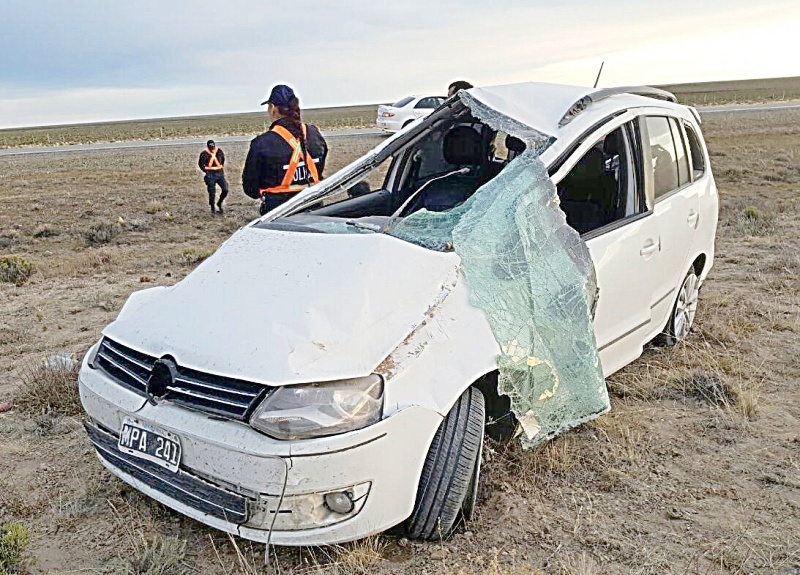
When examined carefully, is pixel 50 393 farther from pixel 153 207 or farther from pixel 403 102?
pixel 403 102

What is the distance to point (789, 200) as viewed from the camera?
11.4 metres

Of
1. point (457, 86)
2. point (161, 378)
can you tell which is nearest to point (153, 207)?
point (457, 86)

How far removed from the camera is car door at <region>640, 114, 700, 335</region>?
406 cm

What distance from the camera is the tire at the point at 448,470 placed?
2.63 metres

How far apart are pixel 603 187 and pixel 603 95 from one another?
526 millimetres

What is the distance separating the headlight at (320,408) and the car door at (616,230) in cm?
143

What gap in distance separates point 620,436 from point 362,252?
1.72m

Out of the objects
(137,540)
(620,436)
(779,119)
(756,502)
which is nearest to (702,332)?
(620,436)

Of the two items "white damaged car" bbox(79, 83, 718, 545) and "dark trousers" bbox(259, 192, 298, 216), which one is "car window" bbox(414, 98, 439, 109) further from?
"white damaged car" bbox(79, 83, 718, 545)

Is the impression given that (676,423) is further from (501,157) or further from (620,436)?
(501,157)

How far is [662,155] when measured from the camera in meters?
4.27

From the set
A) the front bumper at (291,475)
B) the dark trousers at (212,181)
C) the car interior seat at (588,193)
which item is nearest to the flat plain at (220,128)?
the dark trousers at (212,181)

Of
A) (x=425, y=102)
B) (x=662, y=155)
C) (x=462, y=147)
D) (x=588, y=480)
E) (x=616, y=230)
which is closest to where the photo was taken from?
(x=588, y=480)

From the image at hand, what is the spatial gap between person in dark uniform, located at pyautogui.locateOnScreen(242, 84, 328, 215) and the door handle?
2.73 metres
